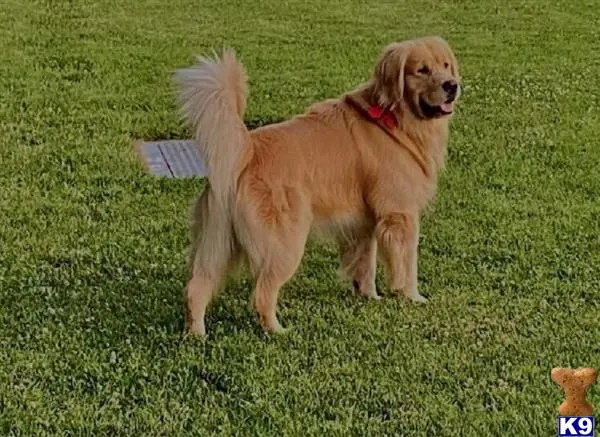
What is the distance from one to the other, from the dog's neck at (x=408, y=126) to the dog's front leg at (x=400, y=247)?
11.5 inches

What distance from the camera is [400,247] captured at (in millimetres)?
5312

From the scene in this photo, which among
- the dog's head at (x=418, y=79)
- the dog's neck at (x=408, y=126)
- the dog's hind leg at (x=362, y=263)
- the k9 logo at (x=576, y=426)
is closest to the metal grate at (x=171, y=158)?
the dog's hind leg at (x=362, y=263)

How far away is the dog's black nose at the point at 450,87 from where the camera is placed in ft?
17.1

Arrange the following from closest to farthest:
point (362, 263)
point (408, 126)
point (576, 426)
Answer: point (576, 426)
point (408, 126)
point (362, 263)

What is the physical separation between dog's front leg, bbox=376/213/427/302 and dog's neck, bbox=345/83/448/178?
0.96ft

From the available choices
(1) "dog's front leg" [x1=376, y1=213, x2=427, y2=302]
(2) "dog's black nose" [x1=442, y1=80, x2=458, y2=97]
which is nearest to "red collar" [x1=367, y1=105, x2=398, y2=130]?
(2) "dog's black nose" [x1=442, y1=80, x2=458, y2=97]

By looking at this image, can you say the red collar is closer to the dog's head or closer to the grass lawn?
the dog's head

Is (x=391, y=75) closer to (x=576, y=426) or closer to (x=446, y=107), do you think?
(x=446, y=107)

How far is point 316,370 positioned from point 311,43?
761cm

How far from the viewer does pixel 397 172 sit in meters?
5.27

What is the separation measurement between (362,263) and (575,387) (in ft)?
6.57

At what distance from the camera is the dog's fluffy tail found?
4.68 m

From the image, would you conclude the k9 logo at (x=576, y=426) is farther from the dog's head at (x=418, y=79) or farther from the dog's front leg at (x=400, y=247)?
the dog's head at (x=418, y=79)

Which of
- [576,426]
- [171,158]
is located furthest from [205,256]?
[171,158]
